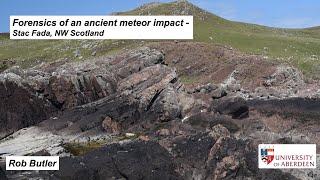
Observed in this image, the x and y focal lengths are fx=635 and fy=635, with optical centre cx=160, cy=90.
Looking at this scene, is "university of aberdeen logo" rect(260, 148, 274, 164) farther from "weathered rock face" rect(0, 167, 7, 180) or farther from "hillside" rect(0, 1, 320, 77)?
"hillside" rect(0, 1, 320, 77)

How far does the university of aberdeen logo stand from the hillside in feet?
103

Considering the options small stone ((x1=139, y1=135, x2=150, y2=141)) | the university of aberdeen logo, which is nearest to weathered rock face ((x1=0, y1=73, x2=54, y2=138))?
small stone ((x1=139, y1=135, x2=150, y2=141))

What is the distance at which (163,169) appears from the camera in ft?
118

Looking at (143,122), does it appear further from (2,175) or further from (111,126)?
(2,175)

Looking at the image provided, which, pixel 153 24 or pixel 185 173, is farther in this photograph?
pixel 153 24

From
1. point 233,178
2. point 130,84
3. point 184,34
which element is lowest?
point 233,178

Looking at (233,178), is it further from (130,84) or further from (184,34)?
(130,84)

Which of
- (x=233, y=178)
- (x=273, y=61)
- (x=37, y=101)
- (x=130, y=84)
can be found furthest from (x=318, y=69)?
(x=233, y=178)

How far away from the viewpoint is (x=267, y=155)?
3609 cm

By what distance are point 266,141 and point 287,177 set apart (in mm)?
3174

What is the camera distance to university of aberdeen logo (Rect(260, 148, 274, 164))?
35638 millimetres

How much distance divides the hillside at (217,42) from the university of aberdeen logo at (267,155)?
103 feet

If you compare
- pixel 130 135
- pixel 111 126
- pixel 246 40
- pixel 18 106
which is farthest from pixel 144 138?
pixel 246 40

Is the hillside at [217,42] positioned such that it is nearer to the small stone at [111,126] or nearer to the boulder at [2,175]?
the small stone at [111,126]
